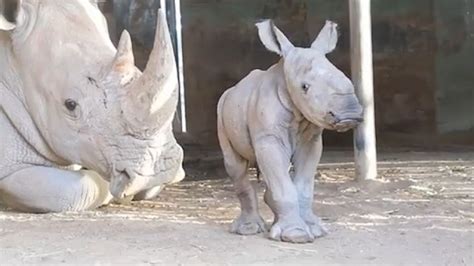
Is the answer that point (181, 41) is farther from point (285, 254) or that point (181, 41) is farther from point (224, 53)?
point (285, 254)

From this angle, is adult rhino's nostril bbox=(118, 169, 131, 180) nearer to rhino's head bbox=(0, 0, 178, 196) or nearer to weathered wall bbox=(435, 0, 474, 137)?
rhino's head bbox=(0, 0, 178, 196)

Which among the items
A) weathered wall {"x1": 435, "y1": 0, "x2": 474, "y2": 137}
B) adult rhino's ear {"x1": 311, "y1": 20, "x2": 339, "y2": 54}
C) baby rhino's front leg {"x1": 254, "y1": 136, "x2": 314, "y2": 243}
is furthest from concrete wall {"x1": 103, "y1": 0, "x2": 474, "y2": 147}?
baby rhino's front leg {"x1": 254, "y1": 136, "x2": 314, "y2": 243}

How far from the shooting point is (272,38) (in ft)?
13.9

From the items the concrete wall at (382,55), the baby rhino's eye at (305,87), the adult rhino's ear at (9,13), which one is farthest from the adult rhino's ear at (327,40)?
the concrete wall at (382,55)

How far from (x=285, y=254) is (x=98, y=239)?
3.20 feet

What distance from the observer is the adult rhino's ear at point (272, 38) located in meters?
4.18

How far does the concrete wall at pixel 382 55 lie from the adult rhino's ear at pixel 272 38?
513 cm

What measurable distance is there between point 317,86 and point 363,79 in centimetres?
221

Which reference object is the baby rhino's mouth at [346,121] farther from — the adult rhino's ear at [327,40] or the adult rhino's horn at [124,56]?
the adult rhino's horn at [124,56]

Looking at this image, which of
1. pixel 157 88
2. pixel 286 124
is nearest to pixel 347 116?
pixel 286 124

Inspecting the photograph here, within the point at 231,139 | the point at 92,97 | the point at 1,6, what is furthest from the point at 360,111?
the point at 1,6

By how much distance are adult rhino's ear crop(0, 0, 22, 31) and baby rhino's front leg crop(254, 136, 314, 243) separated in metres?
1.95

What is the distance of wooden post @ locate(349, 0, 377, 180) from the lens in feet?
20.0

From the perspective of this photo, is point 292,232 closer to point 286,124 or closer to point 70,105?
point 286,124
